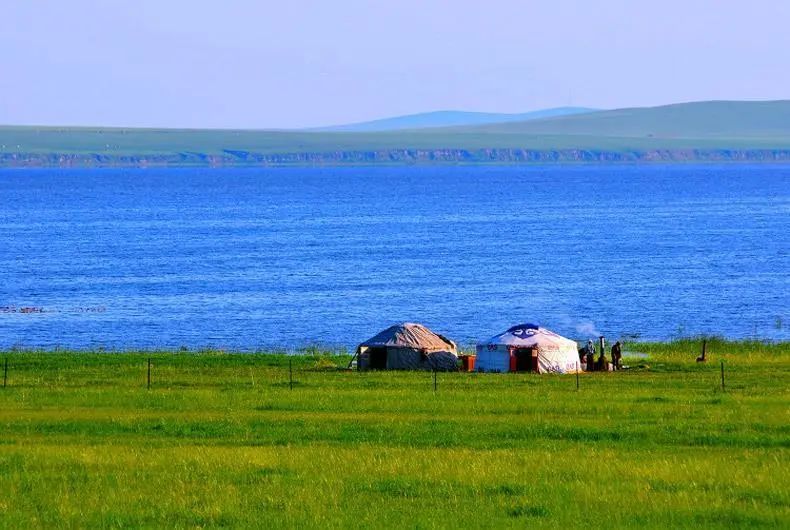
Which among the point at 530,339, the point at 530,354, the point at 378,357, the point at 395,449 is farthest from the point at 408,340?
the point at 395,449

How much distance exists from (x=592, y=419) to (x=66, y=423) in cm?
1366

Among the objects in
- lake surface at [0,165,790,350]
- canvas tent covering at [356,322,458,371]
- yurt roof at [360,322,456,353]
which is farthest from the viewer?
lake surface at [0,165,790,350]

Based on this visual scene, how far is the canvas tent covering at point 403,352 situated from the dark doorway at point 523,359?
8.67 ft

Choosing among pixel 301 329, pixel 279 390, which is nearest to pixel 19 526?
pixel 279 390

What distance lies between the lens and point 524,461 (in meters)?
32.4

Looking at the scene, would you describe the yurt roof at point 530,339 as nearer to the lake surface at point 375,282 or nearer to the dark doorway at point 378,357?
the dark doorway at point 378,357

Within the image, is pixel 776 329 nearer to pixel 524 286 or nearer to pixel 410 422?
pixel 524 286

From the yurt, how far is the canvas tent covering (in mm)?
1874

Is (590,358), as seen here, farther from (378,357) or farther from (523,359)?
(378,357)

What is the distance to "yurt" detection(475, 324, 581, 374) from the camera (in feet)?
192

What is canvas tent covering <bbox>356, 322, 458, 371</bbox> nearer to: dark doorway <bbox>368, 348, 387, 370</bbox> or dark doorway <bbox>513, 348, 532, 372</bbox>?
dark doorway <bbox>368, 348, 387, 370</bbox>

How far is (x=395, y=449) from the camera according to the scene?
34.6 metres

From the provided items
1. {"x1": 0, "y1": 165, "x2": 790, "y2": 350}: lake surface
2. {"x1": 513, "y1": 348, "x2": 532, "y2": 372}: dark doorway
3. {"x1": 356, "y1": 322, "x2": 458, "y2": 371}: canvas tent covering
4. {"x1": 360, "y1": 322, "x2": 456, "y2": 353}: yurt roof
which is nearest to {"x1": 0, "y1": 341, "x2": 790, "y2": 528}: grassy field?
{"x1": 513, "y1": 348, "x2": 532, "y2": 372}: dark doorway

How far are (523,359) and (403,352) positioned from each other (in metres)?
4.92
